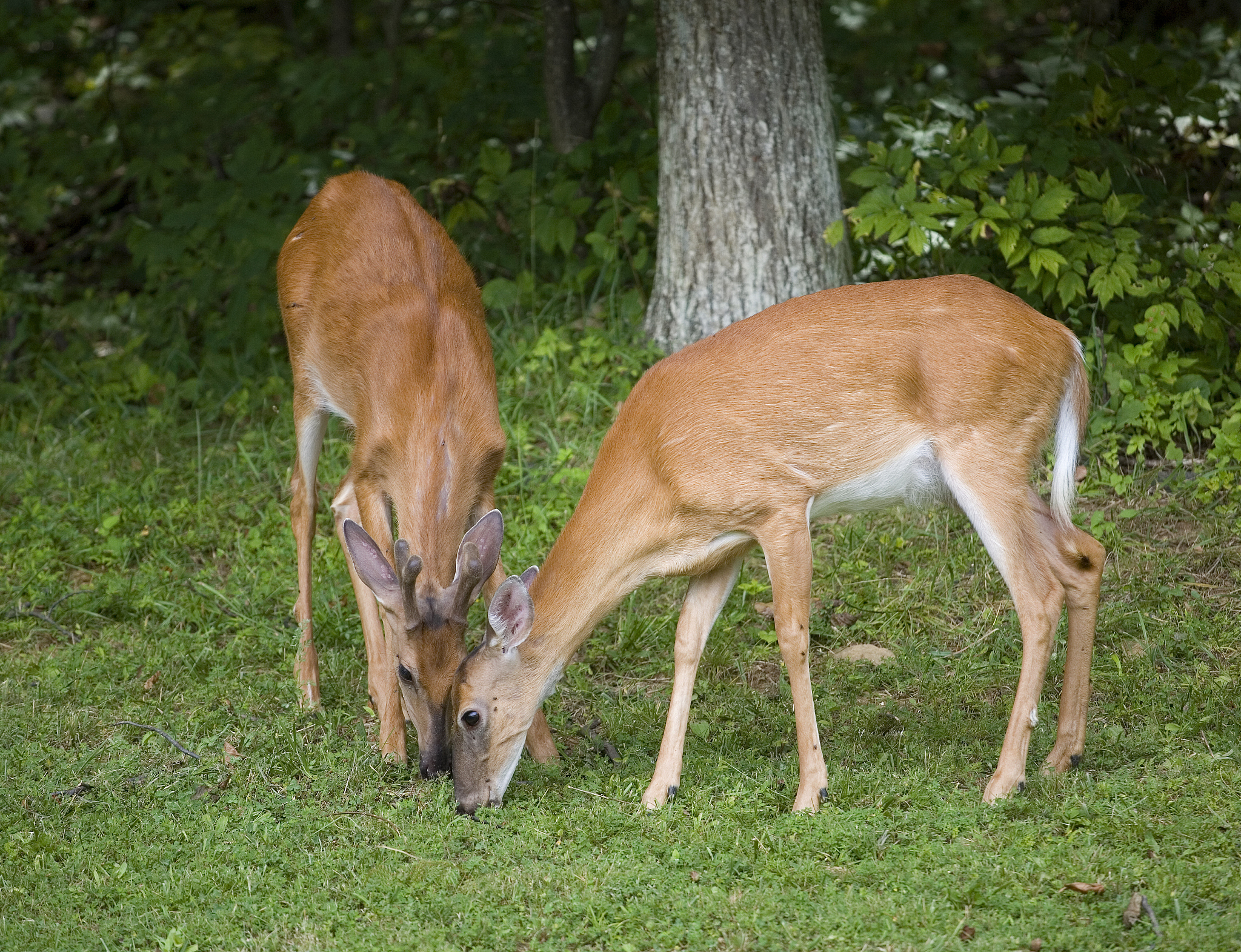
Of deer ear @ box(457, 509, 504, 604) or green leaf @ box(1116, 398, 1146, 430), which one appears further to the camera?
green leaf @ box(1116, 398, 1146, 430)

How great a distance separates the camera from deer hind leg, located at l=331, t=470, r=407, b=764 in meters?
4.72

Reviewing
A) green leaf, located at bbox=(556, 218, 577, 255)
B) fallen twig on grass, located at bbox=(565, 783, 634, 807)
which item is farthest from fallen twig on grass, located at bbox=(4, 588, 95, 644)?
green leaf, located at bbox=(556, 218, 577, 255)

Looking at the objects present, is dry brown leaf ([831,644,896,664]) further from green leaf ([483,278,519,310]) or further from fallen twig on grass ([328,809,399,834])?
green leaf ([483,278,519,310])

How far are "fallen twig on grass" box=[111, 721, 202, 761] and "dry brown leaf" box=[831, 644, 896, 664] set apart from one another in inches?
95.2

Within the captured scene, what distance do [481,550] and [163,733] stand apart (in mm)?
1425

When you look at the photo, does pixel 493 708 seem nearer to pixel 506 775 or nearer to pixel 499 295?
pixel 506 775

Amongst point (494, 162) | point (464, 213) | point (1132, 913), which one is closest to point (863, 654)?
point (1132, 913)

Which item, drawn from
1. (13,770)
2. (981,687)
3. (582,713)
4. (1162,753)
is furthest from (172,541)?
(1162,753)

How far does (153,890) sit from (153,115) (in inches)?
257

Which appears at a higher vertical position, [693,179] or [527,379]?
[693,179]

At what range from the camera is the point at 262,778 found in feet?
14.7

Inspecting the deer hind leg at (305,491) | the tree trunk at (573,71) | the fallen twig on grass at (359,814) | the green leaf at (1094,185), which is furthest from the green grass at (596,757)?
the tree trunk at (573,71)

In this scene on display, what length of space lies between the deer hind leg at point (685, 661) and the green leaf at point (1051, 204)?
2477mm

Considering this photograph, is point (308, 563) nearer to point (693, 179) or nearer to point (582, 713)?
point (582, 713)
